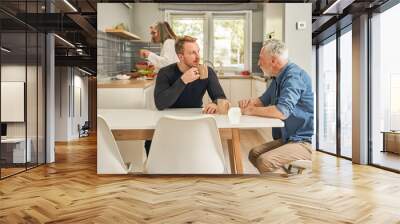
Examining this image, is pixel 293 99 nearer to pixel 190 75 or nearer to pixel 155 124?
pixel 190 75

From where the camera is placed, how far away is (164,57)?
534 cm

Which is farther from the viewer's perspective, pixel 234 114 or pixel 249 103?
pixel 249 103

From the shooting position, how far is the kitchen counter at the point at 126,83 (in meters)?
5.27

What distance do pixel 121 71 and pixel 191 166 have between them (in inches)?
57.4

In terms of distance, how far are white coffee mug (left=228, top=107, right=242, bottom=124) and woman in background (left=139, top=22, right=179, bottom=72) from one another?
0.92 meters

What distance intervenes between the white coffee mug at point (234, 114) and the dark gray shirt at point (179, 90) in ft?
0.68

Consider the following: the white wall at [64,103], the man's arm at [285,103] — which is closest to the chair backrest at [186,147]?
the man's arm at [285,103]

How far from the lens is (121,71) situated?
17.5ft

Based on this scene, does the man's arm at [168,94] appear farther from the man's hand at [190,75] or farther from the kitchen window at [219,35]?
the kitchen window at [219,35]

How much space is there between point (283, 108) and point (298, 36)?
38.7 inches

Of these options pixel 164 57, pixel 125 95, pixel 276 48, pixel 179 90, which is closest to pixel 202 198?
pixel 179 90

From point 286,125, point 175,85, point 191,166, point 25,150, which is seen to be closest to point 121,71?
point 175,85

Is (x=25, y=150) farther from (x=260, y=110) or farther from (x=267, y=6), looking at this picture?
(x=267, y=6)

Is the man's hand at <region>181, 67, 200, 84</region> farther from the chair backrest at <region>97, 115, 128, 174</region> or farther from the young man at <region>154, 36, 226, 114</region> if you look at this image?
the chair backrest at <region>97, 115, 128, 174</region>
